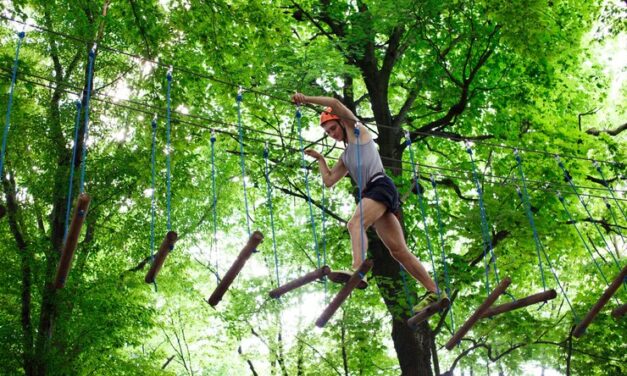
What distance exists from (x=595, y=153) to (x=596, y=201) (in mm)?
3307

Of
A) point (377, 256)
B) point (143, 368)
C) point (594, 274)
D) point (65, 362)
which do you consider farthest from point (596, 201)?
point (65, 362)

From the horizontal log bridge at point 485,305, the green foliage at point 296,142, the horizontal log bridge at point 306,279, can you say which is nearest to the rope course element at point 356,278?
the horizontal log bridge at point 306,279

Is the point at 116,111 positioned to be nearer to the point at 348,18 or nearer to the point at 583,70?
the point at 348,18

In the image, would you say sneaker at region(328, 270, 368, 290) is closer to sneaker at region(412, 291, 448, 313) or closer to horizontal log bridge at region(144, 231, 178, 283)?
sneaker at region(412, 291, 448, 313)

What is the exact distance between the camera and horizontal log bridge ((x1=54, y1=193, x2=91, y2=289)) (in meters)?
3.33

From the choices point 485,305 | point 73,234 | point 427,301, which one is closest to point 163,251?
point 73,234

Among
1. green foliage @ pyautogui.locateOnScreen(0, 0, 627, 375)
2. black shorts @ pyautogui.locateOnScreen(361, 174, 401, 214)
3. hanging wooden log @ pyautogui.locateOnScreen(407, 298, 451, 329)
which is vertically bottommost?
hanging wooden log @ pyautogui.locateOnScreen(407, 298, 451, 329)

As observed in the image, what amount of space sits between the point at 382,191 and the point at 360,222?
0.29 metres

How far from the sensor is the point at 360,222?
469 cm

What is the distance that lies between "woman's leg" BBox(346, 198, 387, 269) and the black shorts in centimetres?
4

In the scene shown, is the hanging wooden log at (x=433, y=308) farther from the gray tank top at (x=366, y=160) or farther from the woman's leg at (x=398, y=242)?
the gray tank top at (x=366, y=160)

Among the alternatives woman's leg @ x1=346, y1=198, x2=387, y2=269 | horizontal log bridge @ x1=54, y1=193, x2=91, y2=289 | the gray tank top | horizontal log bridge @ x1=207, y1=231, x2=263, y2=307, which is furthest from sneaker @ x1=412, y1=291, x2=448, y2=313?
horizontal log bridge @ x1=54, y1=193, x2=91, y2=289

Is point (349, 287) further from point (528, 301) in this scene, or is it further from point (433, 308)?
point (528, 301)

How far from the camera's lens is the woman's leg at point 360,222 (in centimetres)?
464
